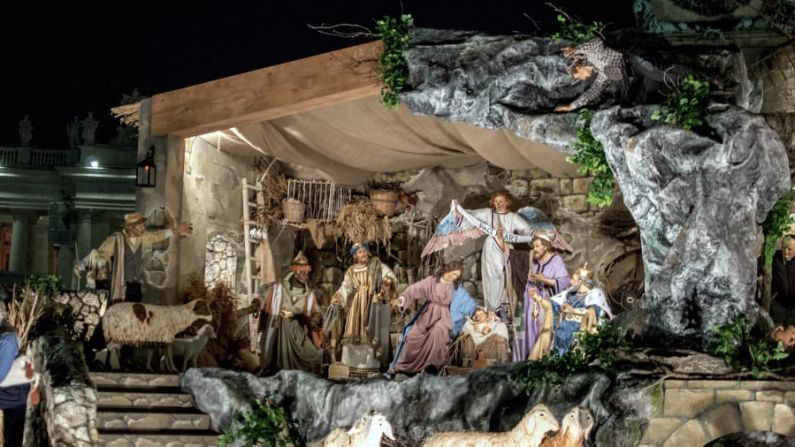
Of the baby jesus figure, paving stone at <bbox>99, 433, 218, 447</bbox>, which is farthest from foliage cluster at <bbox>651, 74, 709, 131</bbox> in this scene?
paving stone at <bbox>99, 433, 218, 447</bbox>

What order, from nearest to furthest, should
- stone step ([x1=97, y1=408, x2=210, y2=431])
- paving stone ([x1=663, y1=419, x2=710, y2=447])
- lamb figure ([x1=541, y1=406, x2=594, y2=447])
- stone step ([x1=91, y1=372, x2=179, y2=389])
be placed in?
paving stone ([x1=663, y1=419, x2=710, y2=447]) → lamb figure ([x1=541, y1=406, x2=594, y2=447]) → stone step ([x1=97, y1=408, x2=210, y2=431]) → stone step ([x1=91, y1=372, x2=179, y2=389])

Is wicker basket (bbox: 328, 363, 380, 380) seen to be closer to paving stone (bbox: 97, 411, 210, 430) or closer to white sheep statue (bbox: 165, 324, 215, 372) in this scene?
white sheep statue (bbox: 165, 324, 215, 372)

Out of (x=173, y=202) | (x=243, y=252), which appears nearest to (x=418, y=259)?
(x=243, y=252)

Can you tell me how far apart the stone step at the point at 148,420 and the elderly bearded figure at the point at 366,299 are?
301cm

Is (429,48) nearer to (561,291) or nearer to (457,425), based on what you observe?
(561,291)

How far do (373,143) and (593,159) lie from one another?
471cm

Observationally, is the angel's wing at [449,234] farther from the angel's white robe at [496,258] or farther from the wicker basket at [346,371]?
the wicker basket at [346,371]

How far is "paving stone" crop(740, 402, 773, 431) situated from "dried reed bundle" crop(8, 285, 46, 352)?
8984 millimetres

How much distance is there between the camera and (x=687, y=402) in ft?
34.8

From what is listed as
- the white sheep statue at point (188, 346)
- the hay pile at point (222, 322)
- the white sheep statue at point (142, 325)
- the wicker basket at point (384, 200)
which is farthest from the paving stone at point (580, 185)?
the white sheep statue at point (142, 325)

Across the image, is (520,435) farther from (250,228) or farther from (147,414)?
(250,228)

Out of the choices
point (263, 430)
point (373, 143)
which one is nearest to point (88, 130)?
point (373, 143)

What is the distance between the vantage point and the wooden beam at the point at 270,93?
14.9 metres

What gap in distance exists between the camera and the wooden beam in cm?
1491
